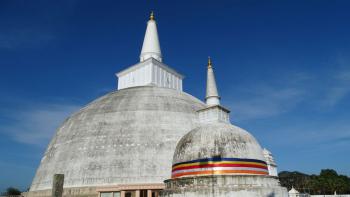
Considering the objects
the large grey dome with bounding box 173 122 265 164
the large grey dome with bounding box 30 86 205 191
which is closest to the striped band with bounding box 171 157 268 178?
the large grey dome with bounding box 173 122 265 164

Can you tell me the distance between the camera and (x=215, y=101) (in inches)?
899

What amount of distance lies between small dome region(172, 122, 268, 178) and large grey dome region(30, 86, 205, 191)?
7.46 m

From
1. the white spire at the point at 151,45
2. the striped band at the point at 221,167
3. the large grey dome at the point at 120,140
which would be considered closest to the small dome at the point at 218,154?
the striped band at the point at 221,167

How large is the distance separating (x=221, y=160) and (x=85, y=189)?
44.5 feet

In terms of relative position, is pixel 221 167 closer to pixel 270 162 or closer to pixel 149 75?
pixel 270 162

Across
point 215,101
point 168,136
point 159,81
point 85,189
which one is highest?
point 159,81

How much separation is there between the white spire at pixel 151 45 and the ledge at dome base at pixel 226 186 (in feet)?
81.0

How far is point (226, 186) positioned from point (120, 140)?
13320mm

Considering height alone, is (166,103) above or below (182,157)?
above

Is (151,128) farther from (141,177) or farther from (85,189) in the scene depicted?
(85,189)

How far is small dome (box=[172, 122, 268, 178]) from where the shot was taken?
17781 millimetres

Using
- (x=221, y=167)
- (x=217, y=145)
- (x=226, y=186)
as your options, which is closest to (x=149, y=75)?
(x=217, y=145)

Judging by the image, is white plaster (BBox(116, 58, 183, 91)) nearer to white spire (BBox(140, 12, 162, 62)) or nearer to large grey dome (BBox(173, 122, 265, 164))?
white spire (BBox(140, 12, 162, 62))

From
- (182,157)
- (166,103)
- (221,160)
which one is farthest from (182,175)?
(166,103)
